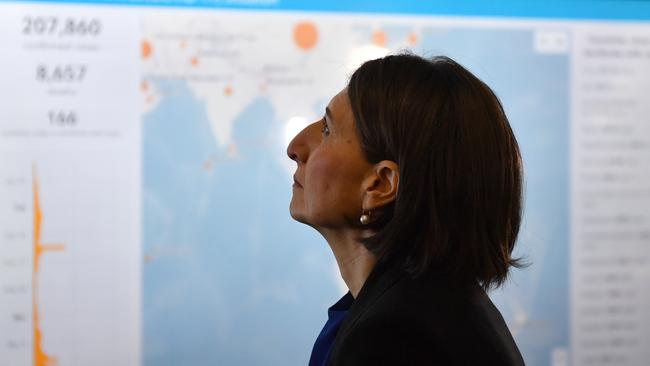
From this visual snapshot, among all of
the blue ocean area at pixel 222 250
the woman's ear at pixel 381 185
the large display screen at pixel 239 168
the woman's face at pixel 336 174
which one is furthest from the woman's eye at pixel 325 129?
the blue ocean area at pixel 222 250

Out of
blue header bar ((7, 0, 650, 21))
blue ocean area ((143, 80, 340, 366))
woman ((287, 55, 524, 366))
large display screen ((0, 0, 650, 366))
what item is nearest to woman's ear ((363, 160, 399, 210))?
woman ((287, 55, 524, 366))

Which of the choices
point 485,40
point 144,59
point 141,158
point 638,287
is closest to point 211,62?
point 144,59

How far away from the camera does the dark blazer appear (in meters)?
0.91

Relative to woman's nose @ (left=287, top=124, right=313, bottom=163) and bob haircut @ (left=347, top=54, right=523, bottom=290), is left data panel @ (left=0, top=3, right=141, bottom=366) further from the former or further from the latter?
bob haircut @ (left=347, top=54, right=523, bottom=290)

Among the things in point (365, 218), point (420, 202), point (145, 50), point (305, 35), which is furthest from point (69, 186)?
point (420, 202)

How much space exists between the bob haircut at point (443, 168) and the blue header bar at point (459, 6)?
3.11 feet

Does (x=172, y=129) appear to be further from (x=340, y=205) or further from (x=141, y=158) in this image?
(x=340, y=205)

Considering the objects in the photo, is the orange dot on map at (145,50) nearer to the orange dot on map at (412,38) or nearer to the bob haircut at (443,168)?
the orange dot on map at (412,38)

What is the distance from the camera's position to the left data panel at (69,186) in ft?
5.91

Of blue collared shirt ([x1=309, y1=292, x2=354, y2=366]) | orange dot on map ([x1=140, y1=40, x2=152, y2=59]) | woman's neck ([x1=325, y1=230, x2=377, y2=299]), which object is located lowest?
blue collared shirt ([x1=309, y1=292, x2=354, y2=366])

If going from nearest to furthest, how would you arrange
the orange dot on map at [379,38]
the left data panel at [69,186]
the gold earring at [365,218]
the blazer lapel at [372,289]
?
1. the blazer lapel at [372,289]
2. the gold earring at [365,218]
3. the left data panel at [69,186]
4. the orange dot on map at [379,38]

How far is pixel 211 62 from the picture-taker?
1.94m

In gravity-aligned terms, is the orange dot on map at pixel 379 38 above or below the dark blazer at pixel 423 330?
above

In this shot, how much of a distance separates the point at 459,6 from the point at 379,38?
268 mm
